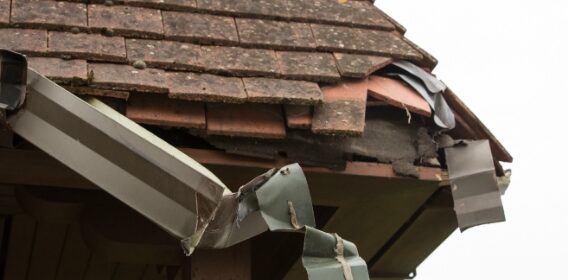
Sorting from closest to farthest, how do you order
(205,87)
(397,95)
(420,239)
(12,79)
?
(12,79) → (205,87) → (397,95) → (420,239)

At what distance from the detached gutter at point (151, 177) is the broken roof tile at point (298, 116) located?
352 mm

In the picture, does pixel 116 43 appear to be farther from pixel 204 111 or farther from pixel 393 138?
pixel 393 138

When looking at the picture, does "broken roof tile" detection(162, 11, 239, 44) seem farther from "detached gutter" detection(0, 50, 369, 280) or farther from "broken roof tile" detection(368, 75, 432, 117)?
"detached gutter" detection(0, 50, 369, 280)

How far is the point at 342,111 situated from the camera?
338cm

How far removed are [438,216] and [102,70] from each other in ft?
4.71

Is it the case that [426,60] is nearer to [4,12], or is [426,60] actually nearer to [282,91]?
[282,91]

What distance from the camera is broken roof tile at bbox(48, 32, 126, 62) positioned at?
3.29m

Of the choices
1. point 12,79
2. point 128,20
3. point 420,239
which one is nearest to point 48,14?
point 128,20

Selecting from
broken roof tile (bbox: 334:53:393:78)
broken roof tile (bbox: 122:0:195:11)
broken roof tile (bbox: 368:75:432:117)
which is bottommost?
broken roof tile (bbox: 122:0:195:11)

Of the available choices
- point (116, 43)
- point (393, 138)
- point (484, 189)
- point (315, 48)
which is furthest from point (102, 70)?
point (484, 189)

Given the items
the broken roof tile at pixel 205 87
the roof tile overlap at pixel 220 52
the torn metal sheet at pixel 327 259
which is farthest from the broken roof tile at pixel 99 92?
the torn metal sheet at pixel 327 259

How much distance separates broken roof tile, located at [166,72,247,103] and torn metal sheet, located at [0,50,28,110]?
1.67ft

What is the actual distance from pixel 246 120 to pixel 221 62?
24 centimetres

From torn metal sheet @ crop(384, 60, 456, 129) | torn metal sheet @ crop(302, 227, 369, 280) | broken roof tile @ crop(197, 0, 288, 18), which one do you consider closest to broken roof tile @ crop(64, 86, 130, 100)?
broken roof tile @ crop(197, 0, 288, 18)
